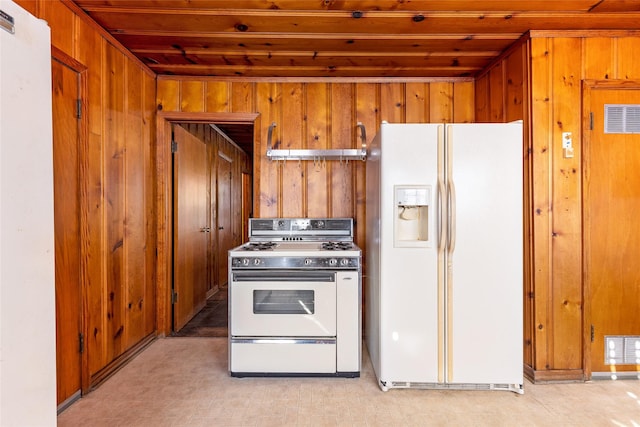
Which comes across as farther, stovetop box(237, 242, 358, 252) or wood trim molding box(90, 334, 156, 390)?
stovetop box(237, 242, 358, 252)

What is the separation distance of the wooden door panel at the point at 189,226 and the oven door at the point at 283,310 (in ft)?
4.01

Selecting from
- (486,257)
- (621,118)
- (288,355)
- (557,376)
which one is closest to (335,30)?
(486,257)

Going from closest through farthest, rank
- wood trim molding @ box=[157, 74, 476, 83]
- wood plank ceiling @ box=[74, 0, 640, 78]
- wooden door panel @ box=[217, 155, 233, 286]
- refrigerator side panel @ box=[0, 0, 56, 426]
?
1. refrigerator side panel @ box=[0, 0, 56, 426]
2. wood plank ceiling @ box=[74, 0, 640, 78]
3. wood trim molding @ box=[157, 74, 476, 83]
4. wooden door panel @ box=[217, 155, 233, 286]

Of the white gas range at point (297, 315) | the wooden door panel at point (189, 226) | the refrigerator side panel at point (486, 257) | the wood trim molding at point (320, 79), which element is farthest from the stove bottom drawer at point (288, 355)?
the wood trim molding at point (320, 79)

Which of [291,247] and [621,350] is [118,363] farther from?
[621,350]

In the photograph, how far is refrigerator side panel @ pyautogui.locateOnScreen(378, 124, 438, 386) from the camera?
2.14m

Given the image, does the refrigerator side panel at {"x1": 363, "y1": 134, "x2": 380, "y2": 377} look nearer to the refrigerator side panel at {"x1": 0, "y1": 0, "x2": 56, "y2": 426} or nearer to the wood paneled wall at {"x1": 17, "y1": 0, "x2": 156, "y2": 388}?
the refrigerator side panel at {"x1": 0, "y1": 0, "x2": 56, "y2": 426}

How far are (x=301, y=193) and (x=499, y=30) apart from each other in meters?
1.98

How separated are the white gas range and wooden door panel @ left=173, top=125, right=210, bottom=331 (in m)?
1.22

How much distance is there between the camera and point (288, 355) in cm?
232

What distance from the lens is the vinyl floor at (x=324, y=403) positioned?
74.7 inches

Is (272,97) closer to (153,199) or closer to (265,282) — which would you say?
(153,199)

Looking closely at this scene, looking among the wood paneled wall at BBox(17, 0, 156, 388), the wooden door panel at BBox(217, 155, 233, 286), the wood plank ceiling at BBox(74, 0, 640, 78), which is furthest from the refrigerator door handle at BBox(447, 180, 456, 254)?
the wooden door panel at BBox(217, 155, 233, 286)

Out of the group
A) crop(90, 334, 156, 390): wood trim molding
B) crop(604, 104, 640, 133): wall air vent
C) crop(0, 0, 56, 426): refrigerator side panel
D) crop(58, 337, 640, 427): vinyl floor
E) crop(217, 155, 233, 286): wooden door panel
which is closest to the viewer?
crop(0, 0, 56, 426): refrigerator side panel
